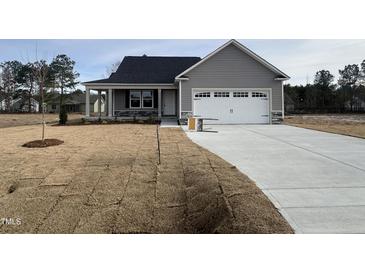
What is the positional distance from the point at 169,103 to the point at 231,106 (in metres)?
5.65

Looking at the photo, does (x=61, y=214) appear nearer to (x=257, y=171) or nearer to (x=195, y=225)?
(x=195, y=225)

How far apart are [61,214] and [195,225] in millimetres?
2139

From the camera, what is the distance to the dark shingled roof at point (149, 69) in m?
22.8

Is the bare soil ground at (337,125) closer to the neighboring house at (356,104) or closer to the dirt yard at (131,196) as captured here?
the dirt yard at (131,196)

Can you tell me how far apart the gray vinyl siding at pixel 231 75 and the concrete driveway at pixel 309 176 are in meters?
9.25

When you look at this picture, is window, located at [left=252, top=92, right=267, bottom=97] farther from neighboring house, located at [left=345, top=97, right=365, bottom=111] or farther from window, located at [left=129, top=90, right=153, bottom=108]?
neighboring house, located at [left=345, top=97, right=365, bottom=111]

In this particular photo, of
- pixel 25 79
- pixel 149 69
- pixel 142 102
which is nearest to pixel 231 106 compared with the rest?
pixel 142 102

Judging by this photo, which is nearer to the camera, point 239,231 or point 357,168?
point 239,231

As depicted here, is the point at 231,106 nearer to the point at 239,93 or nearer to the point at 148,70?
the point at 239,93

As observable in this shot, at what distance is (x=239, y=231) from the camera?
4305mm

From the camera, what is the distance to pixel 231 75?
809 inches

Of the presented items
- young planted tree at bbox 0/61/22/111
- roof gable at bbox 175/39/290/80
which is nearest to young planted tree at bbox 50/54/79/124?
young planted tree at bbox 0/61/22/111

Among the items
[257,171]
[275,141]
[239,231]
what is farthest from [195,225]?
[275,141]

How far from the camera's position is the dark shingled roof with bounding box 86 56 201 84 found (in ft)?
75.0
